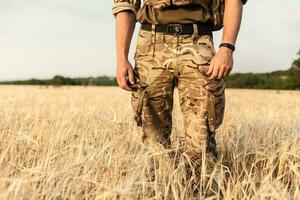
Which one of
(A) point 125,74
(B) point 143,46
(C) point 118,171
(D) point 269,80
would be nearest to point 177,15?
(B) point 143,46

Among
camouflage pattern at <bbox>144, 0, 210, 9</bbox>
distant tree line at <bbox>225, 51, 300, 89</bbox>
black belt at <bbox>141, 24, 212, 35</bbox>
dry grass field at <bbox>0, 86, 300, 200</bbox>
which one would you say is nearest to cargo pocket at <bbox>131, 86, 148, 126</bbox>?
dry grass field at <bbox>0, 86, 300, 200</bbox>

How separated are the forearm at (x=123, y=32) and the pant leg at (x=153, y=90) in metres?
0.10

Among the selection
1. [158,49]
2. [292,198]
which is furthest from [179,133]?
[292,198]

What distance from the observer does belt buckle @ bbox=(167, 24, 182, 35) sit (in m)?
3.18

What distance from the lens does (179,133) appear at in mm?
5004

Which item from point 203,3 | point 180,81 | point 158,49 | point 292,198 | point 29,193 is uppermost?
point 203,3

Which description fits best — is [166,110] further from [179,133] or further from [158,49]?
[179,133]

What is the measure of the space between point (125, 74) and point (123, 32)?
11.6 inches

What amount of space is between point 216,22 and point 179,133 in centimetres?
192

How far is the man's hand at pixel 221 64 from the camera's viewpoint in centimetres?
304

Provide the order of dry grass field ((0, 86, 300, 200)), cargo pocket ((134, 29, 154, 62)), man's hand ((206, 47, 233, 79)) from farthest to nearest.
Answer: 1. cargo pocket ((134, 29, 154, 62))
2. man's hand ((206, 47, 233, 79))
3. dry grass field ((0, 86, 300, 200))

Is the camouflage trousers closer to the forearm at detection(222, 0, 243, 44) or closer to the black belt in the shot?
the black belt

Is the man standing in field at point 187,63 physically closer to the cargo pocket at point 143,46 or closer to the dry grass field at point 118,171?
the cargo pocket at point 143,46

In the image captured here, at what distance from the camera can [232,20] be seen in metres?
3.17
